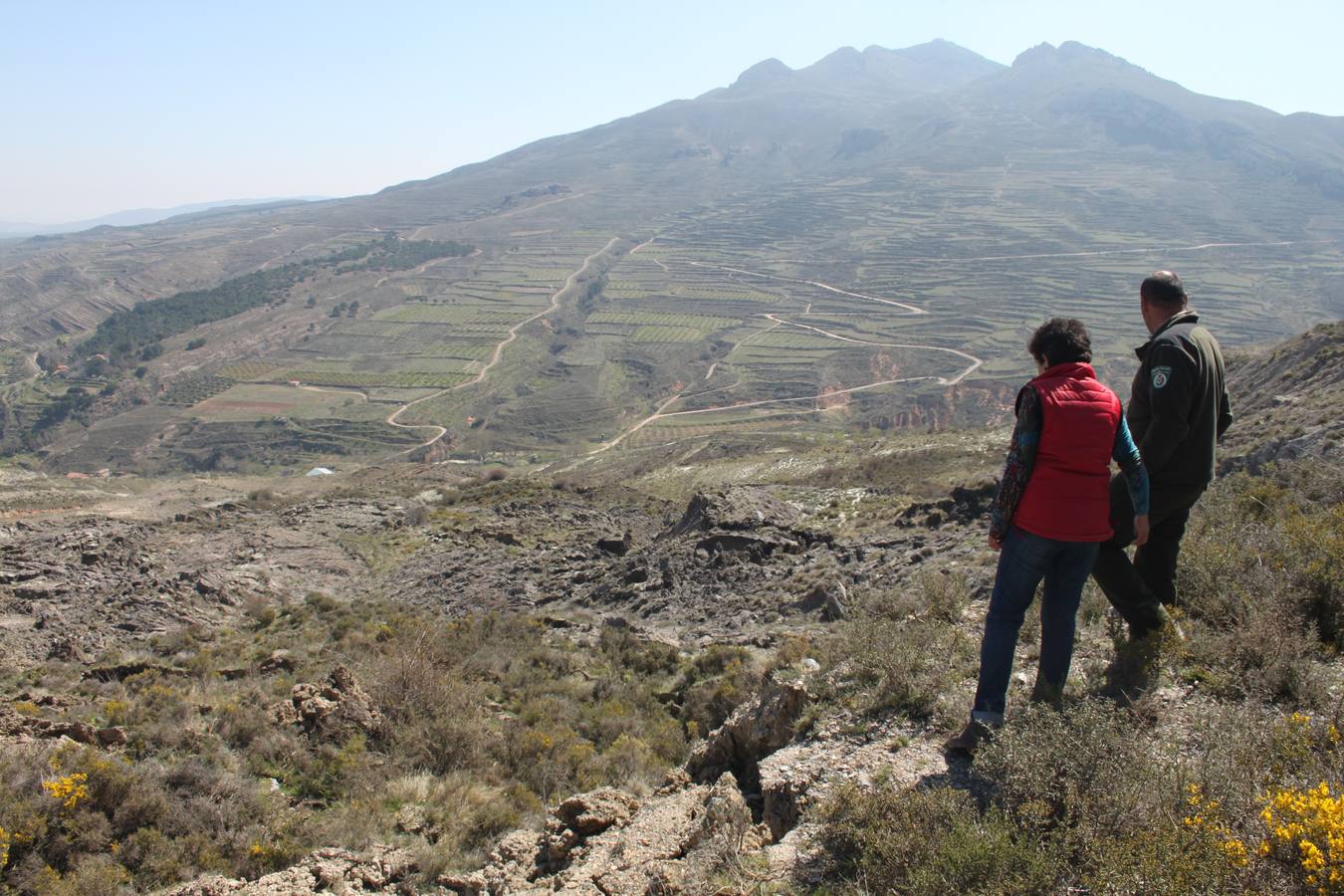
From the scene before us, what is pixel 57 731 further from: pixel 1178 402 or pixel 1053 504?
pixel 1178 402

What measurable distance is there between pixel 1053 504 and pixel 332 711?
6145mm

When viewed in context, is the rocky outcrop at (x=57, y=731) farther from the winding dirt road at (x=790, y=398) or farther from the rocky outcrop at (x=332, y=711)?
the winding dirt road at (x=790, y=398)

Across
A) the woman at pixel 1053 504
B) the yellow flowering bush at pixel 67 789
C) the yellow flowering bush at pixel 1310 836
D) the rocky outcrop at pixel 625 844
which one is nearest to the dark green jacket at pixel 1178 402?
the woman at pixel 1053 504

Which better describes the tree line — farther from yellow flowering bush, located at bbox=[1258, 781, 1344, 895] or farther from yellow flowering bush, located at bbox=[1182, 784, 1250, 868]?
yellow flowering bush, located at bbox=[1258, 781, 1344, 895]

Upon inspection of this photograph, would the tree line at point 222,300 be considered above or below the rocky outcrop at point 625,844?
above

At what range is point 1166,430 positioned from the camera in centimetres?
381

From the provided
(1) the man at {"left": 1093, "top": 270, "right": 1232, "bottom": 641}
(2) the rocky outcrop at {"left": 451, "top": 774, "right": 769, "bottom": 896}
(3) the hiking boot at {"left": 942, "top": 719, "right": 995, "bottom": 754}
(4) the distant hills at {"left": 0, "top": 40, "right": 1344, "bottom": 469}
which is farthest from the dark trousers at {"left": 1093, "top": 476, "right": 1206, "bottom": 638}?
(4) the distant hills at {"left": 0, "top": 40, "right": 1344, "bottom": 469}

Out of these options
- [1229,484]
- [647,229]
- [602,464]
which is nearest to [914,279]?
[647,229]

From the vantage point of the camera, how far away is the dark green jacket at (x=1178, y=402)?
12.4 ft

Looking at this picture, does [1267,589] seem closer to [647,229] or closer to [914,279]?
[914,279]

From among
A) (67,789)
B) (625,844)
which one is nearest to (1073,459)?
(625,844)

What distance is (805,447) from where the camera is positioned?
30.8 metres

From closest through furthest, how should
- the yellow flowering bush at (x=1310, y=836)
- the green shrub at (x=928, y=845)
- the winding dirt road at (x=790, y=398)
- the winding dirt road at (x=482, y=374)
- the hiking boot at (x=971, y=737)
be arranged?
the yellow flowering bush at (x=1310, y=836) → the green shrub at (x=928, y=845) → the hiking boot at (x=971, y=737) → the winding dirt road at (x=790, y=398) → the winding dirt road at (x=482, y=374)

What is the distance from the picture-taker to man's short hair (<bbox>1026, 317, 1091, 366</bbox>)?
3486 millimetres
